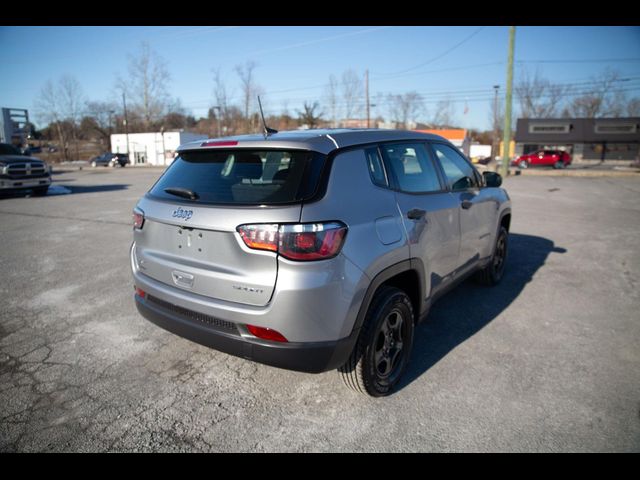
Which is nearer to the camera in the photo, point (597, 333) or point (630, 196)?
point (597, 333)

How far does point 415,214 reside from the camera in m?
2.89

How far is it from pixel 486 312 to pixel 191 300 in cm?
313

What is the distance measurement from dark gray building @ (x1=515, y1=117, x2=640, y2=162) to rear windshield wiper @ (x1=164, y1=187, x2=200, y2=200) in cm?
6161

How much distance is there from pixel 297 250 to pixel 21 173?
1544 centimetres

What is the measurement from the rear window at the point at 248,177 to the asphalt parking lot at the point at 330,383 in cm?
140

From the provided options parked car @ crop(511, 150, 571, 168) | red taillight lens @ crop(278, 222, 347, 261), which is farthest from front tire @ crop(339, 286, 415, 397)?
parked car @ crop(511, 150, 571, 168)

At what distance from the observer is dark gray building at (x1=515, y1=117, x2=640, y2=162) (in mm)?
53031

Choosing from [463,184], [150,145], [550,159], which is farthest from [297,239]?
[150,145]

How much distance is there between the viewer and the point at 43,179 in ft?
47.3

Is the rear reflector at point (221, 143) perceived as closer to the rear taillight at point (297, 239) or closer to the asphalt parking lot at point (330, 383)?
the rear taillight at point (297, 239)
